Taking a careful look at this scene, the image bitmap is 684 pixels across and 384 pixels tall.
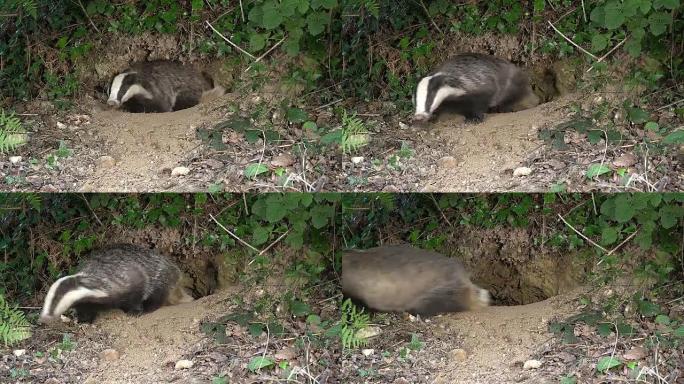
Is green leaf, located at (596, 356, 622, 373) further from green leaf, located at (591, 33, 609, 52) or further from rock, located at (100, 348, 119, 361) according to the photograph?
rock, located at (100, 348, 119, 361)

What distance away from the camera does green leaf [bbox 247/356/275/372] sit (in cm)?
306

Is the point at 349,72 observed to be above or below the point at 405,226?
above

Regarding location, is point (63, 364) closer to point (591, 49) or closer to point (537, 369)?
point (537, 369)

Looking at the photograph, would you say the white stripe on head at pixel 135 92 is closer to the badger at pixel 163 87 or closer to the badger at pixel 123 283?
the badger at pixel 163 87

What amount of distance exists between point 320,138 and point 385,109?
46cm

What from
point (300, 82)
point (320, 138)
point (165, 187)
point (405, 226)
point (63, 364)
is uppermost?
point (300, 82)

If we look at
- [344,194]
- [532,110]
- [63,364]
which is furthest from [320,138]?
[63,364]

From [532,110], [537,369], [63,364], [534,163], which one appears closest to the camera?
[537,369]

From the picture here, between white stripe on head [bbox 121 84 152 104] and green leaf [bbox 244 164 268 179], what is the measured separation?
1437mm

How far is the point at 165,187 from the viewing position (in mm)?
3541

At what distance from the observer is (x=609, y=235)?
3465mm

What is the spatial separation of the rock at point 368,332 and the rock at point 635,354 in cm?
107

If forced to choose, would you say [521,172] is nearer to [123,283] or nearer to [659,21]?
[659,21]

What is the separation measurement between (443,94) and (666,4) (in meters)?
1.21
